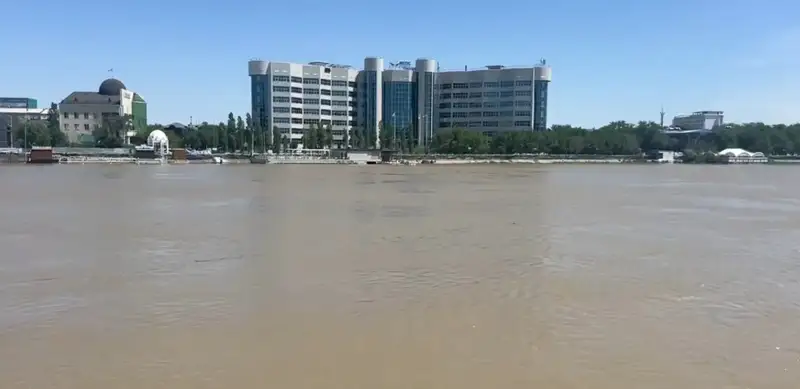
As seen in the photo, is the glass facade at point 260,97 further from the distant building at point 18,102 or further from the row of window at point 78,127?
the distant building at point 18,102

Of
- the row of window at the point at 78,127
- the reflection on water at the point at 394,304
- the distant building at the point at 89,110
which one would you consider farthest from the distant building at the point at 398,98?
the reflection on water at the point at 394,304

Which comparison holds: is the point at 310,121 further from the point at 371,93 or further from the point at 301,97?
the point at 371,93

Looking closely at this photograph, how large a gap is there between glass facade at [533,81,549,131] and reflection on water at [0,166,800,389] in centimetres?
12254

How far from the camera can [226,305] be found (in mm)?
9531

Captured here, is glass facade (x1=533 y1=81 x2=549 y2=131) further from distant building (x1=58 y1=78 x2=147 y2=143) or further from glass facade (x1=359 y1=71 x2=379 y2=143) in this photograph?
distant building (x1=58 y1=78 x2=147 y2=143)

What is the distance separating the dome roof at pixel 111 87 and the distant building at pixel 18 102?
27174 millimetres

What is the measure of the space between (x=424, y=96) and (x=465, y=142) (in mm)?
27079

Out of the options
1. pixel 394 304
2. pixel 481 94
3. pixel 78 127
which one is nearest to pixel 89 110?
pixel 78 127

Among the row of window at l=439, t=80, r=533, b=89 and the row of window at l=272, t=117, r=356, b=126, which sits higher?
the row of window at l=439, t=80, r=533, b=89

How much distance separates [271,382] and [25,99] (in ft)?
567

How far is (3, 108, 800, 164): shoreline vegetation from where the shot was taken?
11331cm

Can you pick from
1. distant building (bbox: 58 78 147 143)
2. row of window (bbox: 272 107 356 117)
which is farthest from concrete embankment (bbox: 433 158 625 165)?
distant building (bbox: 58 78 147 143)

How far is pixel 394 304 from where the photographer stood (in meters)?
9.80

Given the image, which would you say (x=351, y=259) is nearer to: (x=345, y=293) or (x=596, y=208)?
(x=345, y=293)
